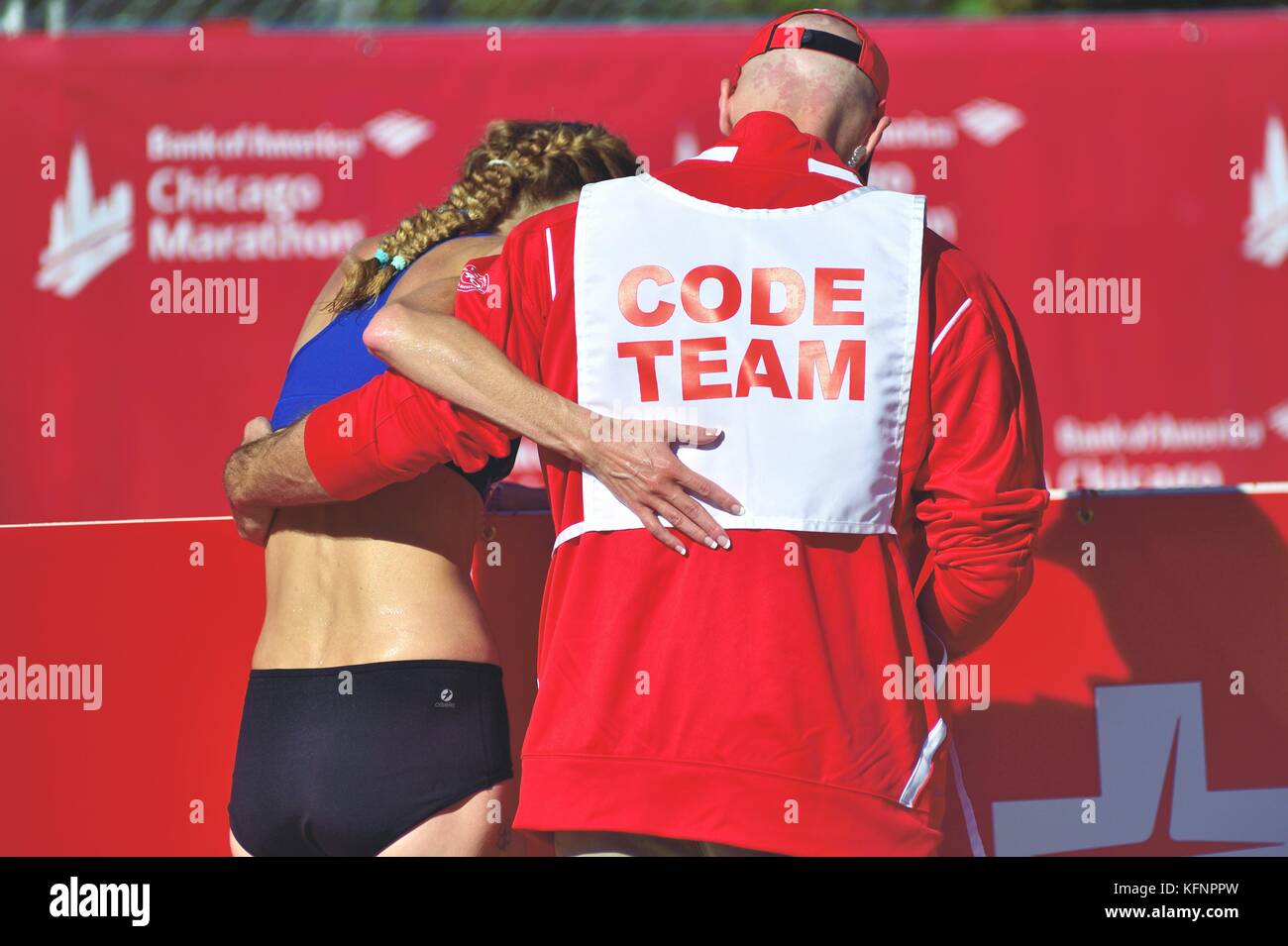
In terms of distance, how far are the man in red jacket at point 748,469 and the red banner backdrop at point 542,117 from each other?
3.53 m

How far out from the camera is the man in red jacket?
199 cm

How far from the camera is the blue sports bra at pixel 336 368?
8.02 feet

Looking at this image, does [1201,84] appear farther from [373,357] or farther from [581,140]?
[373,357]

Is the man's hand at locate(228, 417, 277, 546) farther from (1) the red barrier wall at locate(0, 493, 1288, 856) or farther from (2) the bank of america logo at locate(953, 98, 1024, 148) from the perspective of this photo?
(2) the bank of america logo at locate(953, 98, 1024, 148)

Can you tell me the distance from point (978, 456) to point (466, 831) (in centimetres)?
106

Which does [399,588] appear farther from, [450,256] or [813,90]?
[813,90]

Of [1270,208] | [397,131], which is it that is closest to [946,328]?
[397,131]

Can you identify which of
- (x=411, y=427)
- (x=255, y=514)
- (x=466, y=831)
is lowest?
(x=466, y=831)

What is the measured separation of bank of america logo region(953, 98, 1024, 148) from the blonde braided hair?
319cm

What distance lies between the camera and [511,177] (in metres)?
2.68

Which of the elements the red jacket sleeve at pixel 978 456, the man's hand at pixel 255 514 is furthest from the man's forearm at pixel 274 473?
the red jacket sleeve at pixel 978 456

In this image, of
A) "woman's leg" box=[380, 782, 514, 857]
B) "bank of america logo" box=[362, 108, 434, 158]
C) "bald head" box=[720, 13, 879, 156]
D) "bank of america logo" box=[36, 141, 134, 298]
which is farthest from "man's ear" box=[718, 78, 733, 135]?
"bank of america logo" box=[36, 141, 134, 298]

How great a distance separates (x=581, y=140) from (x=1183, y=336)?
370 centimetres

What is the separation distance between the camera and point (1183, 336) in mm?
5625
